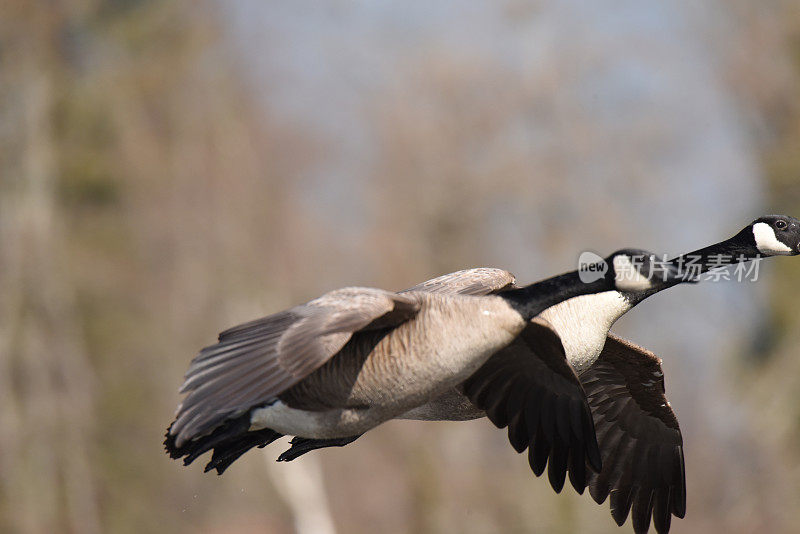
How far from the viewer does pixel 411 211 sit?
2270 centimetres

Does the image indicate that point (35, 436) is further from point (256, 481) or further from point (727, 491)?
point (727, 491)

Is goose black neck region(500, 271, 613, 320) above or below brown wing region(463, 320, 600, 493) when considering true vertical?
above

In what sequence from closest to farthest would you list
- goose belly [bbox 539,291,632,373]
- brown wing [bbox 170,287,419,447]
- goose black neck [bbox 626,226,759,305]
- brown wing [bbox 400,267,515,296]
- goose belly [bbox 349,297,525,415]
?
brown wing [bbox 170,287,419,447] → goose belly [bbox 349,297,525,415] → goose black neck [bbox 626,226,759,305] → goose belly [bbox 539,291,632,373] → brown wing [bbox 400,267,515,296]

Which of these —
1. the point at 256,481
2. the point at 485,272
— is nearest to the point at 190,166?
the point at 256,481

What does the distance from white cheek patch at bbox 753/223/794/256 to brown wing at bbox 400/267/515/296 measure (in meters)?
1.70

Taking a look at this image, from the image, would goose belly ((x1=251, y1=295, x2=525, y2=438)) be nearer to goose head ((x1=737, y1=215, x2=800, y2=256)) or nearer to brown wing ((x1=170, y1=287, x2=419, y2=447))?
brown wing ((x1=170, y1=287, x2=419, y2=447))

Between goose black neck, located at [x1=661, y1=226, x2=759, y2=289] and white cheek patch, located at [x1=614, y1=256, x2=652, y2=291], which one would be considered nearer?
white cheek patch, located at [x1=614, y1=256, x2=652, y2=291]

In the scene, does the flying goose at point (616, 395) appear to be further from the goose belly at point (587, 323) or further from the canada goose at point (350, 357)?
the canada goose at point (350, 357)

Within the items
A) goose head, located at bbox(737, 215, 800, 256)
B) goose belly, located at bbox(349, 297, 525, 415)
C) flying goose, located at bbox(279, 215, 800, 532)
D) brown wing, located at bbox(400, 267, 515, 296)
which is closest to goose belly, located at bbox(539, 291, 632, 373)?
flying goose, located at bbox(279, 215, 800, 532)

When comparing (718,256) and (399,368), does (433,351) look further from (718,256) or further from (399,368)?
(718,256)

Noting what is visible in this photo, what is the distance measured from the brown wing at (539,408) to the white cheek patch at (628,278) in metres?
0.75

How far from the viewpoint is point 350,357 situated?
255 inches

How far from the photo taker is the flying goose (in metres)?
7.32

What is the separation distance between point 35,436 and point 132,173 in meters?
5.29
